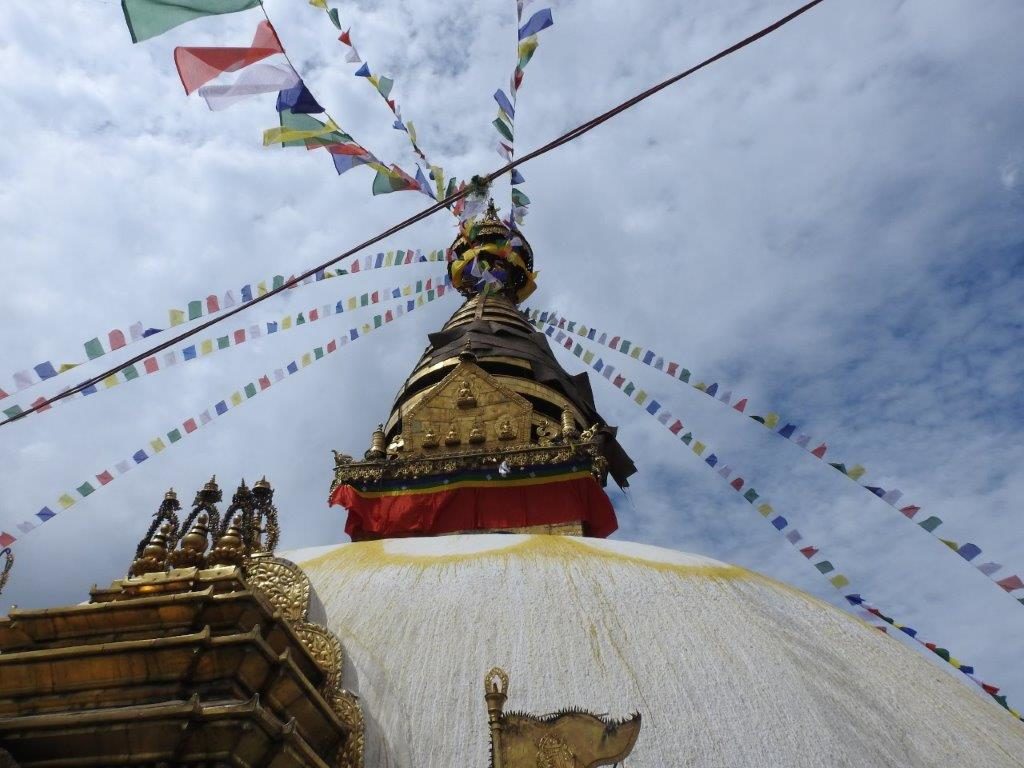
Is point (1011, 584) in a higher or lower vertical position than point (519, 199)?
lower

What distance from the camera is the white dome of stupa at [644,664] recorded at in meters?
3.14

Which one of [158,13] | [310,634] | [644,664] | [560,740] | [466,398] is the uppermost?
[466,398]

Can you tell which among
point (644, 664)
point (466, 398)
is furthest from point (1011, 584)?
point (466, 398)

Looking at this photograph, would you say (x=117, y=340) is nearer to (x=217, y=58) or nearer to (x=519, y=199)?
(x=217, y=58)

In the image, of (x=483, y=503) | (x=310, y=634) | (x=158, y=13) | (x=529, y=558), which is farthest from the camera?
(x=483, y=503)

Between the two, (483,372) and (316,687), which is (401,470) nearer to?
(483,372)

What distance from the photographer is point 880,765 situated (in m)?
3.08

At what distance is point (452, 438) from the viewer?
822 centimetres

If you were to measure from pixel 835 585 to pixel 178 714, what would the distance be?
18.0 ft

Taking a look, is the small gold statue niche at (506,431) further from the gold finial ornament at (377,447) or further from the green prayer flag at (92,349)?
the green prayer flag at (92,349)

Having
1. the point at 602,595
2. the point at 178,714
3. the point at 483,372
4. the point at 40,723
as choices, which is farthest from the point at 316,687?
the point at 483,372

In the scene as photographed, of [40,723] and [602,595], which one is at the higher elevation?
[602,595]

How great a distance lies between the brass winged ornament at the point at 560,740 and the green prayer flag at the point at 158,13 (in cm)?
385

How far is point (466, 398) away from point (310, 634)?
5.10 metres
